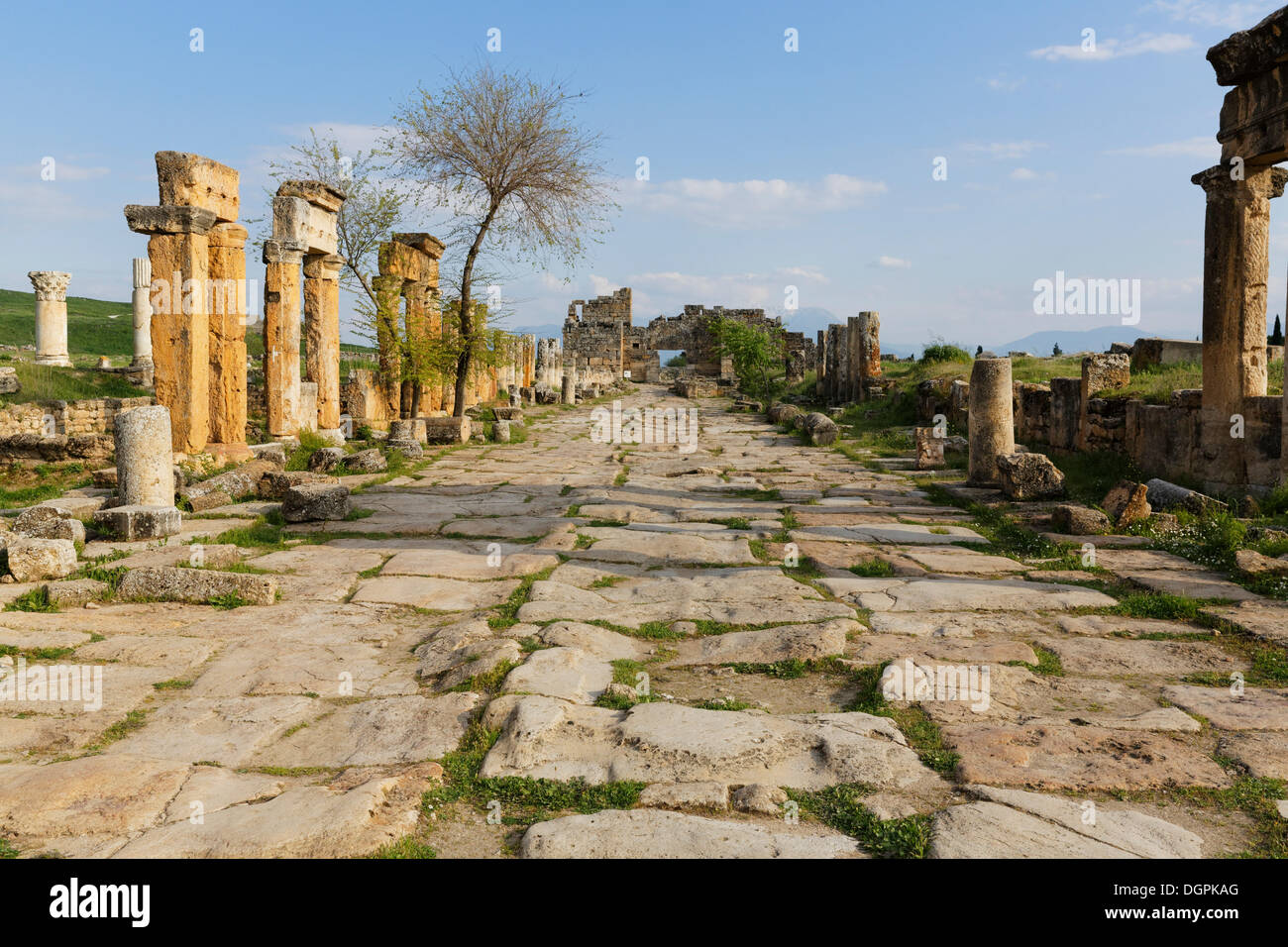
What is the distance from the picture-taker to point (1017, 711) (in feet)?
12.6

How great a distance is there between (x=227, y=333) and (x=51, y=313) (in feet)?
58.1

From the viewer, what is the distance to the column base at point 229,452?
10.8 meters

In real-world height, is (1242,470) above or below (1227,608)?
above

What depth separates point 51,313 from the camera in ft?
81.8

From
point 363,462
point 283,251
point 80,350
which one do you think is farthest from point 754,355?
point 80,350

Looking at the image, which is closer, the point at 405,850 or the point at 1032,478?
the point at 405,850

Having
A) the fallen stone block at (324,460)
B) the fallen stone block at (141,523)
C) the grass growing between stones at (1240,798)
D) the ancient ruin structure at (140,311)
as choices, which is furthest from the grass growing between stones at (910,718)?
the ancient ruin structure at (140,311)

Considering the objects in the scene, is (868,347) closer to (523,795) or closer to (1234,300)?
(1234,300)

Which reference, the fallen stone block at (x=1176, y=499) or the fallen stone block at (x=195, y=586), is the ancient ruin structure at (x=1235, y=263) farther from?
the fallen stone block at (x=195, y=586)

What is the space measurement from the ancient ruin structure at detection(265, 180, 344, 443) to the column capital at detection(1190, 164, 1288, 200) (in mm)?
11475

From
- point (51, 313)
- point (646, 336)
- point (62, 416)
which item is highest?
point (646, 336)
